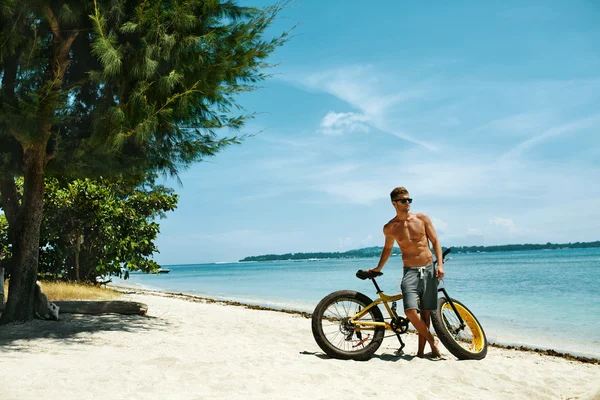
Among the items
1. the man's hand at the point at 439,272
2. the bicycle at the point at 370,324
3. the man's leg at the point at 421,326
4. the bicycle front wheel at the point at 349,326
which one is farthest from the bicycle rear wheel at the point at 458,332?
the bicycle front wheel at the point at 349,326

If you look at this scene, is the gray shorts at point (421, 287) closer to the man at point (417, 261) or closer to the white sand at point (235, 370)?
the man at point (417, 261)

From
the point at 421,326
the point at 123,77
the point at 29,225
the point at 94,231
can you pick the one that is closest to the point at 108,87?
the point at 123,77

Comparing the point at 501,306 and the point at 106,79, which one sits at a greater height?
the point at 106,79

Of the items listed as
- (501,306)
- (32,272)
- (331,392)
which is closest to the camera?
(331,392)

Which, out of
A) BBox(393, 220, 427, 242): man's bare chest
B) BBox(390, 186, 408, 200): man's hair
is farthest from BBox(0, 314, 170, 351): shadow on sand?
BBox(390, 186, 408, 200): man's hair

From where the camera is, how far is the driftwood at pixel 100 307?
10.4 m

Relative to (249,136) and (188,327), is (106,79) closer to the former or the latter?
(249,136)

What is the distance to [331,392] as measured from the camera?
5207mm

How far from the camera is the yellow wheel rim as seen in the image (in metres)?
7.13

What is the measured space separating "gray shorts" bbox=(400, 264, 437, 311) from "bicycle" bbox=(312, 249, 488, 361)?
153 millimetres

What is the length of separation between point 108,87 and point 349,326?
6.10 meters

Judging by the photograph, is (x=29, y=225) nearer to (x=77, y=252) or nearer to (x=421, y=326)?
(x=421, y=326)

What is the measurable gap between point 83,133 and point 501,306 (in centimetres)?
1867

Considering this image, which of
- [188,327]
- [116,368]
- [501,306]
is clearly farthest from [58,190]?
[501,306]
